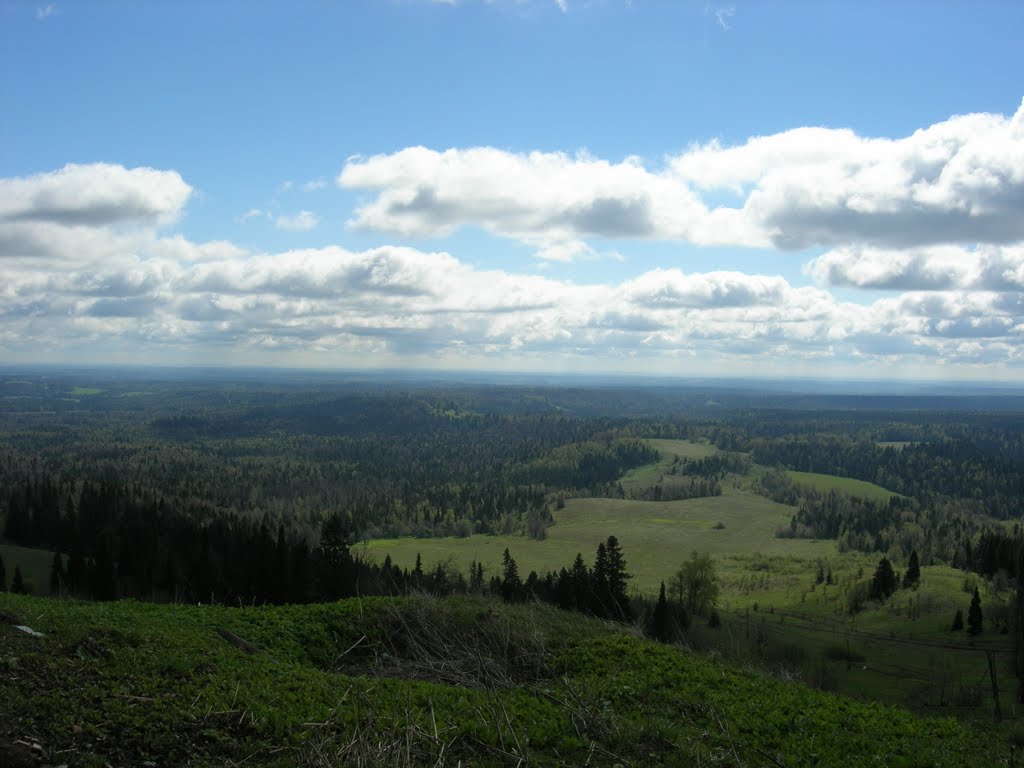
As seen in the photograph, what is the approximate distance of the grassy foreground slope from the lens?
32.4ft

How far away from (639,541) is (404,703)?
15550 centimetres

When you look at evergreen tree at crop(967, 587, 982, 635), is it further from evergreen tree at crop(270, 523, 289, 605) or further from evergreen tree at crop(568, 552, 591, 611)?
evergreen tree at crop(270, 523, 289, 605)

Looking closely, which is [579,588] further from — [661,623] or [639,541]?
[639,541]

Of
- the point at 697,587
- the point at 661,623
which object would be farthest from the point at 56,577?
the point at 697,587

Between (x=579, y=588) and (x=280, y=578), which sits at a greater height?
(x=280, y=578)

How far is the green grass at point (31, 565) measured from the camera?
5838 centimetres

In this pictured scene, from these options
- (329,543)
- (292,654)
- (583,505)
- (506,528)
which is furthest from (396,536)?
Result: (292,654)

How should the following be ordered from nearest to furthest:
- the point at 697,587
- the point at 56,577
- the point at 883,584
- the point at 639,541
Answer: the point at 56,577, the point at 697,587, the point at 883,584, the point at 639,541

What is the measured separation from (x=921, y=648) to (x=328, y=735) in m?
81.6

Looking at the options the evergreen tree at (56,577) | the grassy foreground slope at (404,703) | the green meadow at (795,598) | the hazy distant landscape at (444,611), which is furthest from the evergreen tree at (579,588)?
the evergreen tree at (56,577)

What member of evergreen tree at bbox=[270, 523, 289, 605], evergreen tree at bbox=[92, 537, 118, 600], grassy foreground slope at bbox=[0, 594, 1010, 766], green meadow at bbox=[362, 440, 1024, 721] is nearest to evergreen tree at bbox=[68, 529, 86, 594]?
evergreen tree at bbox=[92, 537, 118, 600]

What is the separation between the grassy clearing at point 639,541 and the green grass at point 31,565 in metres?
58.3

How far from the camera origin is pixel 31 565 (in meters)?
66.5

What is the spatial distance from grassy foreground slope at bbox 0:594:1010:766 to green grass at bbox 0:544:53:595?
50.8 meters
